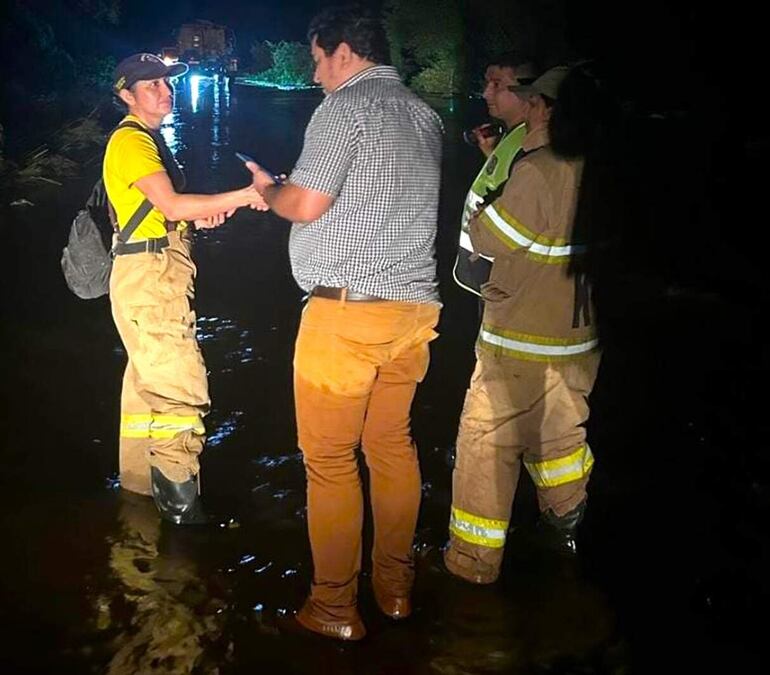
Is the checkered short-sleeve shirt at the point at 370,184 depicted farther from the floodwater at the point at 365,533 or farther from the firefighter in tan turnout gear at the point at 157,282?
the floodwater at the point at 365,533

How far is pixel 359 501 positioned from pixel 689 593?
1.58 meters

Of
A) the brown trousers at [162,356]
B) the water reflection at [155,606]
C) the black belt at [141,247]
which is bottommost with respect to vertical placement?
the water reflection at [155,606]

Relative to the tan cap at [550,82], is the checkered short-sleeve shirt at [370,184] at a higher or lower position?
lower

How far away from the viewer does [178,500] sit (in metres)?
4.25

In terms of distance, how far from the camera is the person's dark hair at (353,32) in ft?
9.96

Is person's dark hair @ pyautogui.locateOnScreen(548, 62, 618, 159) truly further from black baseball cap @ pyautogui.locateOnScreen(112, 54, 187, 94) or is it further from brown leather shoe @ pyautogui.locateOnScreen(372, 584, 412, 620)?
brown leather shoe @ pyautogui.locateOnScreen(372, 584, 412, 620)

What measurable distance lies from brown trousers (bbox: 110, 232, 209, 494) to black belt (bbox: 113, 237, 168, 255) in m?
0.02

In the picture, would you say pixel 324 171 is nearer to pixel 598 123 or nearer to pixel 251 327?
pixel 598 123

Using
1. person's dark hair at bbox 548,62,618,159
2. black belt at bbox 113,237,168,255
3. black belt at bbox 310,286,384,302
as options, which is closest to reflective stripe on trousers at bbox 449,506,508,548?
black belt at bbox 310,286,384,302

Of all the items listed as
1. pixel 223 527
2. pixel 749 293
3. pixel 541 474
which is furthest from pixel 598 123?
pixel 749 293

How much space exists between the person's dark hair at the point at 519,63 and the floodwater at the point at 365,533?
2185mm

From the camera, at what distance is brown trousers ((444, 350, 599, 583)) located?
380 cm

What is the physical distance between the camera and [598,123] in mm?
3518

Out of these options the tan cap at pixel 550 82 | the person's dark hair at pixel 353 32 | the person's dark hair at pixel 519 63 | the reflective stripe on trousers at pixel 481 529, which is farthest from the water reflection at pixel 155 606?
the person's dark hair at pixel 519 63
